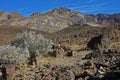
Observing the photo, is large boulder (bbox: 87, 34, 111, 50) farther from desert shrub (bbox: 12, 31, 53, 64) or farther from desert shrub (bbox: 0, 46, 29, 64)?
desert shrub (bbox: 0, 46, 29, 64)

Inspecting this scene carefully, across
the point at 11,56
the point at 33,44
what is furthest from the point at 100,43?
the point at 11,56

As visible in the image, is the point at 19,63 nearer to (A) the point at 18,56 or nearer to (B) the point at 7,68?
(A) the point at 18,56

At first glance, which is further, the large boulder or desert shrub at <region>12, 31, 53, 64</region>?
the large boulder

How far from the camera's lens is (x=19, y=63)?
2647 centimetres

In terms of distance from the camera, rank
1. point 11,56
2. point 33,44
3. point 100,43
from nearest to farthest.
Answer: point 11,56 < point 33,44 < point 100,43

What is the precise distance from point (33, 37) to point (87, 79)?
14.2m

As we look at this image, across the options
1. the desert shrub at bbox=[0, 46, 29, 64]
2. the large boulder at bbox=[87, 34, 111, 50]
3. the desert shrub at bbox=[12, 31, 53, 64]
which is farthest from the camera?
the large boulder at bbox=[87, 34, 111, 50]

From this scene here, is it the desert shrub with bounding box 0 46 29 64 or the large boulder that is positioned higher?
the large boulder

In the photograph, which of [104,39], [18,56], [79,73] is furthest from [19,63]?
[104,39]

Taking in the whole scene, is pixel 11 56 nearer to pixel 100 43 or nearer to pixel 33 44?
pixel 33 44

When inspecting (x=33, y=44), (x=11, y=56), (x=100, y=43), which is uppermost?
(x=33, y=44)

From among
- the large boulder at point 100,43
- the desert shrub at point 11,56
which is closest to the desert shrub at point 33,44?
the desert shrub at point 11,56

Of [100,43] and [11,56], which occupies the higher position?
[100,43]

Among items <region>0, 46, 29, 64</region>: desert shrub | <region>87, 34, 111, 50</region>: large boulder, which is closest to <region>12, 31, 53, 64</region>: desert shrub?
<region>0, 46, 29, 64</region>: desert shrub
